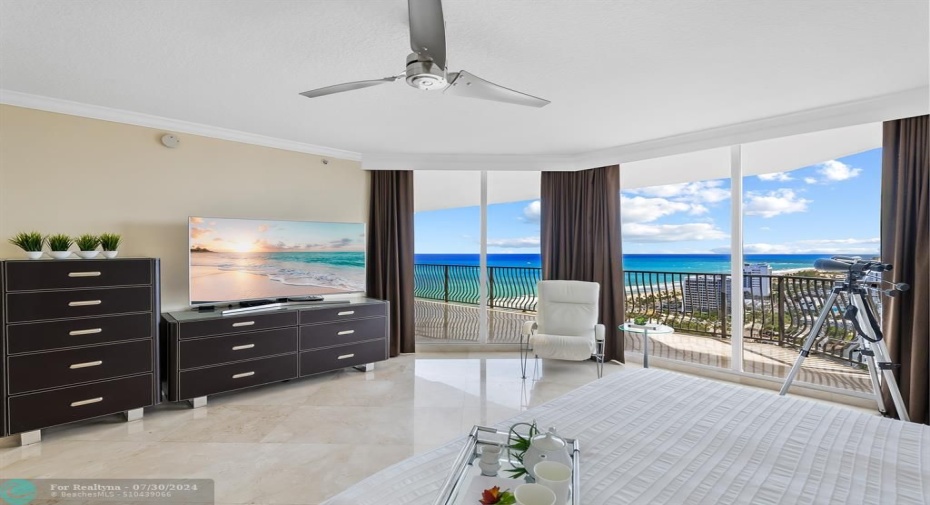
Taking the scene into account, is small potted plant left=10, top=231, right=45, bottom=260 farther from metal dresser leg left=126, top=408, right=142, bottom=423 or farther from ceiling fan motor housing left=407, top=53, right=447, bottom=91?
ceiling fan motor housing left=407, top=53, right=447, bottom=91

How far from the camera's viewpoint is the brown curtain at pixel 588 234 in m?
4.63

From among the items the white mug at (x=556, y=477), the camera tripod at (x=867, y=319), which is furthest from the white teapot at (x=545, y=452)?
the camera tripod at (x=867, y=319)

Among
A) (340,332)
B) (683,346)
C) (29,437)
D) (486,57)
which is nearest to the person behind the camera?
(486,57)

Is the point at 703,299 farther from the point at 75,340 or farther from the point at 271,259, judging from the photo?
the point at 75,340

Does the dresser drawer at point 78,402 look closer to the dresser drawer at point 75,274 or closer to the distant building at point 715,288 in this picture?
the dresser drawer at point 75,274

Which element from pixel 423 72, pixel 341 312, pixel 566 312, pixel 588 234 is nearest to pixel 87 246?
pixel 341 312

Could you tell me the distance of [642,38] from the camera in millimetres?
2129

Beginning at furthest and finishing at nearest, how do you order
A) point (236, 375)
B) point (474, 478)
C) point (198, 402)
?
point (236, 375)
point (198, 402)
point (474, 478)

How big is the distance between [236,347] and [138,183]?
1.60 metres

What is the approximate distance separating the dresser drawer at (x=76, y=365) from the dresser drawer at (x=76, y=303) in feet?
0.80

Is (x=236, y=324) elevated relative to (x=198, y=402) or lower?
elevated

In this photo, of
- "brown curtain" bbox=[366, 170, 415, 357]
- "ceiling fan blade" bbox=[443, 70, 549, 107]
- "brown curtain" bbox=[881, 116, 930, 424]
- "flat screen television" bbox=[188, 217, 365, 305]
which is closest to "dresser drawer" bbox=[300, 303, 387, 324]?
"flat screen television" bbox=[188, 217, 365, 305]

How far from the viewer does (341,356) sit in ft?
13.2

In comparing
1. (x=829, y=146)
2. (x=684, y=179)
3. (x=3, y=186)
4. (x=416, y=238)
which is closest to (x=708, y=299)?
(x=684, y=179)
